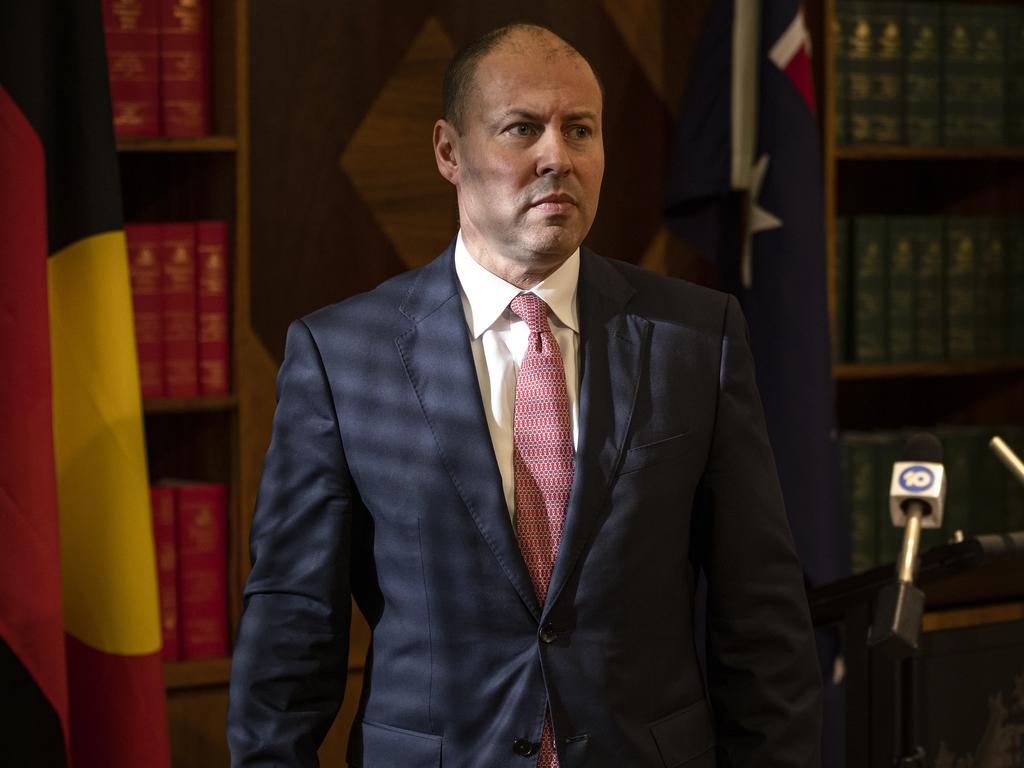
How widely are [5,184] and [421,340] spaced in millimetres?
809

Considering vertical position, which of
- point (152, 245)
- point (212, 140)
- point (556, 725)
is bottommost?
point (556, 725)

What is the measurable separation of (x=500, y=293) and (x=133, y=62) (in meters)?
1.39

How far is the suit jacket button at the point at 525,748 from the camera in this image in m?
1.42

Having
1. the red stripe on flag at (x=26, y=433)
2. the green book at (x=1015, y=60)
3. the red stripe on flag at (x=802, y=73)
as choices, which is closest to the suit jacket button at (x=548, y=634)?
the red stripe on flag at (x=26, y=433)

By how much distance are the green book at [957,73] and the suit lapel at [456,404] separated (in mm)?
1990

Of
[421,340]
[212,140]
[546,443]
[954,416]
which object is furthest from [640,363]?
[954,416]

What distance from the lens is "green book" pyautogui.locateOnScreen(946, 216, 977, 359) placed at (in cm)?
320

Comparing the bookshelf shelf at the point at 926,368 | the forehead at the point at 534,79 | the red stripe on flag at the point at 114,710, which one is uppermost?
the forehead at the point at 534,79

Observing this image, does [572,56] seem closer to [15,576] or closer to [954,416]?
[15,576]

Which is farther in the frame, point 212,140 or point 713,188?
point 713,188

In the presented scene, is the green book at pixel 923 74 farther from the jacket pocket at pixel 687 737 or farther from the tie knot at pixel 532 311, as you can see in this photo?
the jacket pocket at pixel 687 737

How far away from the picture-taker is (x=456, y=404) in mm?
1487

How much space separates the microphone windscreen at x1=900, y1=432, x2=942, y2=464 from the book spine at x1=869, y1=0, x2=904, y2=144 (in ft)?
5.20

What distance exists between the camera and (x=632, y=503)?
1443mm
